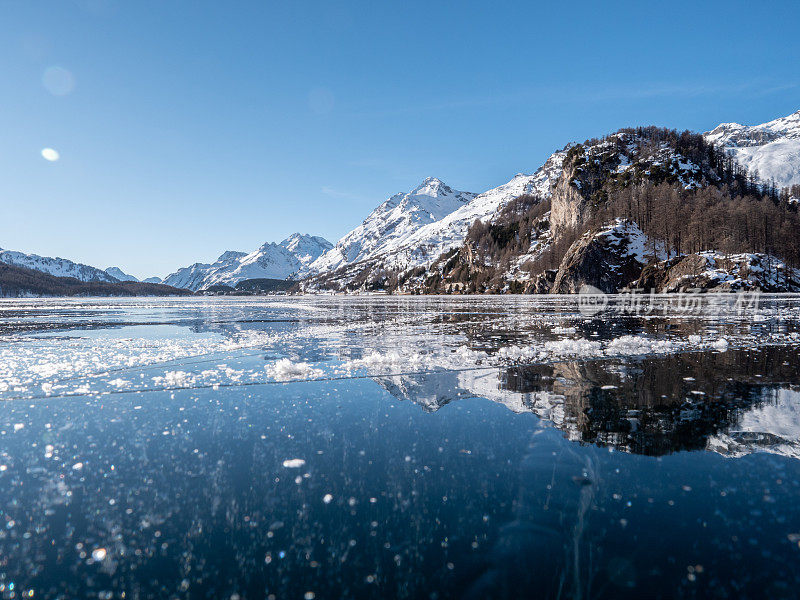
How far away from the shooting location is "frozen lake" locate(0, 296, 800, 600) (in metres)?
2.87

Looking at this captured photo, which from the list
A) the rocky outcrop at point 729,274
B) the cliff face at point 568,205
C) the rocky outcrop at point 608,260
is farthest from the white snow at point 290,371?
the cliff face at point 568,205

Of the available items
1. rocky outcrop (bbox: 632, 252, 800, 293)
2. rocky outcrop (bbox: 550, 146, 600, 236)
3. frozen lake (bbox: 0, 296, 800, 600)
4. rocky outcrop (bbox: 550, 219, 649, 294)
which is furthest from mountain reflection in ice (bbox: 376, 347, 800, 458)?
rocky outcrop (bbox: 550, 146, 600, 236)

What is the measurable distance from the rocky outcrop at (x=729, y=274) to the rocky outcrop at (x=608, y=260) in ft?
40.5

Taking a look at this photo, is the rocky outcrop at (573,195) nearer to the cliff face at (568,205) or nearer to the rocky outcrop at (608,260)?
the cliff face at (568,205)

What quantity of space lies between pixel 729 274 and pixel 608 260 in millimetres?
25697

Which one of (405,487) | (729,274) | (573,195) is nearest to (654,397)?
(405,487)

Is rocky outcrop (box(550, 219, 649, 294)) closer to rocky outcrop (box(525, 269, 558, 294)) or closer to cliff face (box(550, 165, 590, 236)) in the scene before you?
rocky outcrop (box(525, 269, 558, 294))

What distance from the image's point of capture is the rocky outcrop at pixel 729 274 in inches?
2771

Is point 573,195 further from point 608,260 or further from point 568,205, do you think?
point 608,260

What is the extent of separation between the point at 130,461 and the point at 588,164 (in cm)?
17834

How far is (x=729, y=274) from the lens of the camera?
234 ft

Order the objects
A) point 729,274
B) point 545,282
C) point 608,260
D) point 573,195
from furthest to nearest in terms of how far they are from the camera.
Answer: point 573,195 < point 545,282 < point 608,260 < point 729,274

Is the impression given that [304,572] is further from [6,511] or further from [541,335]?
[541,335]

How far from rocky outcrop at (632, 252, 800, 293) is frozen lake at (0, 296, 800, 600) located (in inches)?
2985
